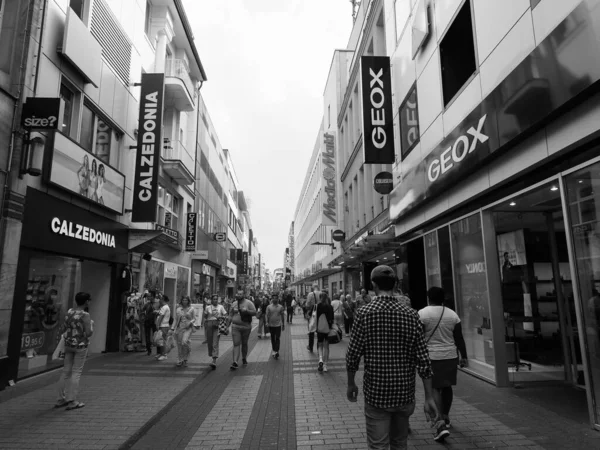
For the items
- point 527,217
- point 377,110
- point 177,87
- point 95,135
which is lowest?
point 527,217

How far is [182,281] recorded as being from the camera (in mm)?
21141

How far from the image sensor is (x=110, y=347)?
12.3 m

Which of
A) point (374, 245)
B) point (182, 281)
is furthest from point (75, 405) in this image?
point (182, 281)

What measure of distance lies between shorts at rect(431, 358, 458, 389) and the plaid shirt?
195 cm

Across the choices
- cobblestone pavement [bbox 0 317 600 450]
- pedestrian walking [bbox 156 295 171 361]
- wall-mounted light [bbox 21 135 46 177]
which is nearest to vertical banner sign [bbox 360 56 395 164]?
cobblestone pavement [bbox 0 317 600 450]

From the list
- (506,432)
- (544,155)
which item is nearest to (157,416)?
(506,432)

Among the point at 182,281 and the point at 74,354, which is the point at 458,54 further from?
the point at 182,281

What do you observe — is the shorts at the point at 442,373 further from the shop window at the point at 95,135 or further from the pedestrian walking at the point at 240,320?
the shop window at the point at 95,135

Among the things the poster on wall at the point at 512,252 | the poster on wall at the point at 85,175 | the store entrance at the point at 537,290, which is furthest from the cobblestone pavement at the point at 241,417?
the poster on wall at the point at 85,175

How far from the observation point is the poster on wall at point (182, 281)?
20266mm

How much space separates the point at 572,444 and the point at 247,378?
5963mm

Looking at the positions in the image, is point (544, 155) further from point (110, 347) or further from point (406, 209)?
point (110, 347)

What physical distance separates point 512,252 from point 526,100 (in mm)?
3961

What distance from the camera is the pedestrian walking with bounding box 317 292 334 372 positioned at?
30.9 feet
